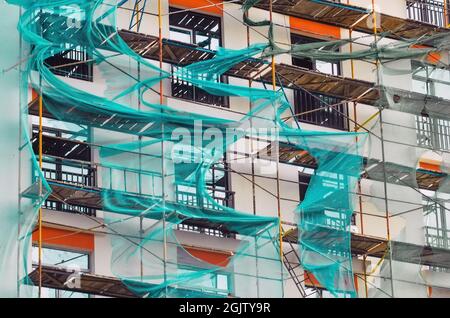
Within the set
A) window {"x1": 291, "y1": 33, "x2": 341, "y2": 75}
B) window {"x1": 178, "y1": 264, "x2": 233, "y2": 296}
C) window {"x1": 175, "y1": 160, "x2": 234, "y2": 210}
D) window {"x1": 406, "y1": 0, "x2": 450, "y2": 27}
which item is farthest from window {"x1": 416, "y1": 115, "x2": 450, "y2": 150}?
window {"x1": 178, "y1": 264, "x2": 233, "y2": 296}

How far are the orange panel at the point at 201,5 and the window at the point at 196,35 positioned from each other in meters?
0.14

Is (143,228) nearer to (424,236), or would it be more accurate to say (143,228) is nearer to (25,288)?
(25,288)

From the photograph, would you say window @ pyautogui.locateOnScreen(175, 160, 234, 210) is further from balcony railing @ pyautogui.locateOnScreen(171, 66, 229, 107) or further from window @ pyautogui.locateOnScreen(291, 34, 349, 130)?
window @ pyautogui.locateOnScreen(291, 34, 349, 130)

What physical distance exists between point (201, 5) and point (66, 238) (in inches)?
267

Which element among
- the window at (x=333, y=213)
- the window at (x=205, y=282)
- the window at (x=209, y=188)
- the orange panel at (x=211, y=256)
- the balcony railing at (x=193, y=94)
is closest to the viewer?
the window at (x=205, y=282)

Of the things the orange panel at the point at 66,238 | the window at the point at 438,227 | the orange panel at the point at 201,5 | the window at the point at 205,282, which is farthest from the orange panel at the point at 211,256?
the orange panel at the point at 201,5

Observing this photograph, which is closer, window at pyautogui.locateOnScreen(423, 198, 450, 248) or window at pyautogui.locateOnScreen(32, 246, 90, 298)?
window at pyautogui.locateOnScreen(32, 246, 90, 298)

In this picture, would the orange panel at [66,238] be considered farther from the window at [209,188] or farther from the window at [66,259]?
the window at [209,188]

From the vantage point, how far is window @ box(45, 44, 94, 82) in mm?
40438

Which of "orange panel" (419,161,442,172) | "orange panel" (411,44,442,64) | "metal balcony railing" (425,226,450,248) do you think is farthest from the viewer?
"orange panel" (419,161,442,172)

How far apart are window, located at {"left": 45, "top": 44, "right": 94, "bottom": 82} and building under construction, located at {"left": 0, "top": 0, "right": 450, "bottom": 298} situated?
5cm

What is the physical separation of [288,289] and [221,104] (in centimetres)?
433

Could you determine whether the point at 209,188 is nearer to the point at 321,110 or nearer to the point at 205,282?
the point at 205,282

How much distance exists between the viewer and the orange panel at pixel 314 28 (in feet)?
146
